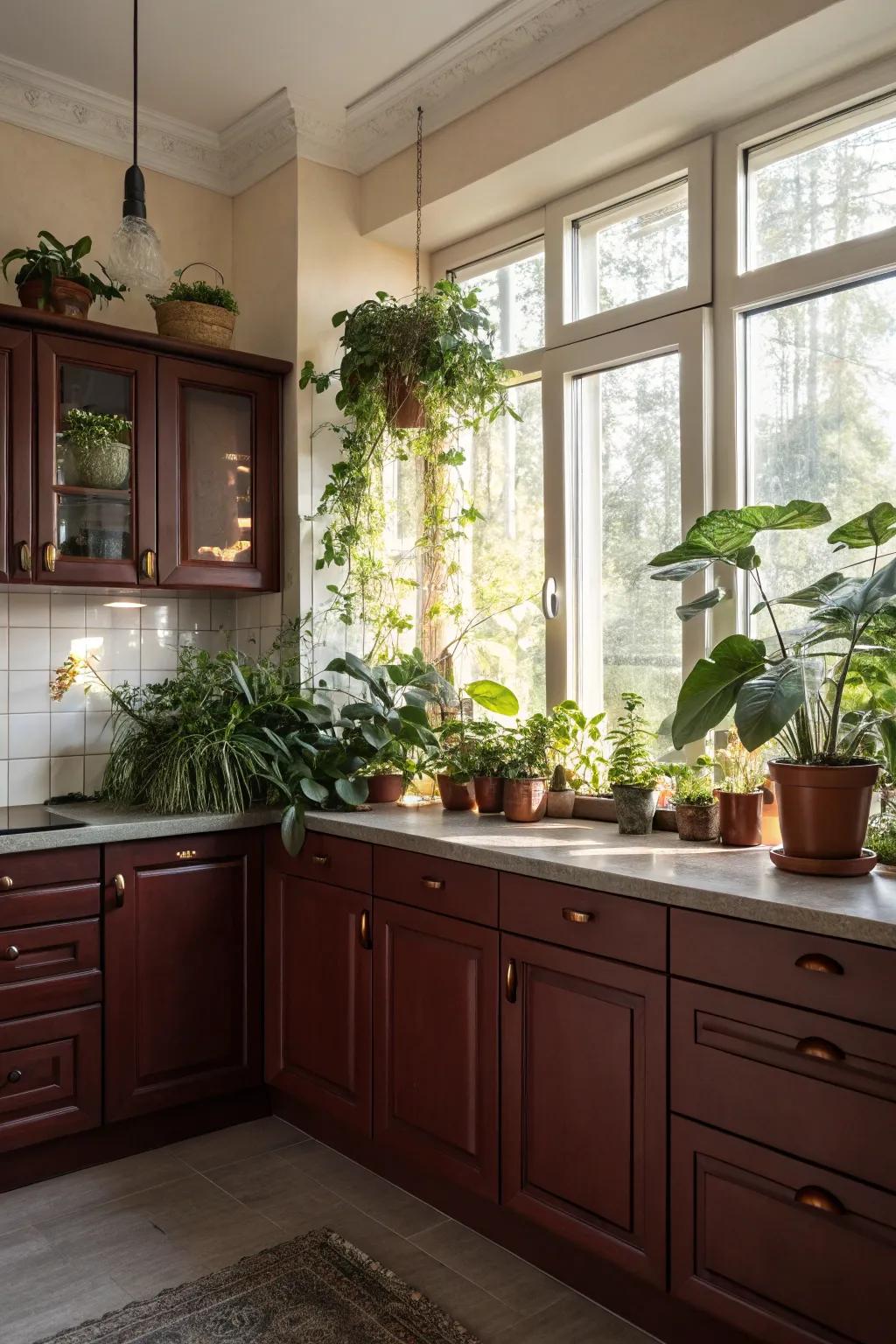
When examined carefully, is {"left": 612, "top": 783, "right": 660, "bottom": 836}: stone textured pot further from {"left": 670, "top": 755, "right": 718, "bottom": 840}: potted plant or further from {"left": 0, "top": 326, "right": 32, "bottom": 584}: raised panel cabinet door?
{"left": 0, "top": 326, "right": 32, "bottom": 584}: raised panel cabinet door

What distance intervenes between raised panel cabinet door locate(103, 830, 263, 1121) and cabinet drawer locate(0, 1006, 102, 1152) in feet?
0.16

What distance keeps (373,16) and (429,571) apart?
1.57m

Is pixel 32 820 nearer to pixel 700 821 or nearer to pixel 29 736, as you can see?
pixel 29 736

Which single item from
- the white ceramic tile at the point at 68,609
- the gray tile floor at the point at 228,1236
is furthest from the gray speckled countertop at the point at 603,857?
the gray tile floor at the point at 228,1236

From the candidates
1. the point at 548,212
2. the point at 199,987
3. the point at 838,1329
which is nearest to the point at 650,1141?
the point at 838,1329

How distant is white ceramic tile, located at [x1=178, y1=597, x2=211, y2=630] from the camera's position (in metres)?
3.59

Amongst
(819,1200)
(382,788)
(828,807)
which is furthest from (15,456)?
(819,1200)

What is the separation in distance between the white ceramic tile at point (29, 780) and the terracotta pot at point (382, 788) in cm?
103

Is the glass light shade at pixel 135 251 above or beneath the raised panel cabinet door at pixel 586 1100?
above

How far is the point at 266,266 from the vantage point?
3.55 metres

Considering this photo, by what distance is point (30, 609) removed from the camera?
324cm

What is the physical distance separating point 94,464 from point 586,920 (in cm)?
193

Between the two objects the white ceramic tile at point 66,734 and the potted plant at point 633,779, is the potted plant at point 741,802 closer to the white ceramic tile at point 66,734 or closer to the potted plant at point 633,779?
the potted plant at point 633,779

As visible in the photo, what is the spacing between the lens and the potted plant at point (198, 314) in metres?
3.26
